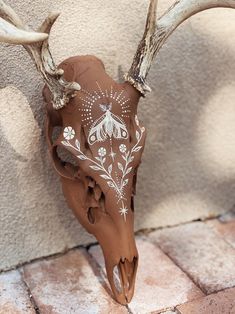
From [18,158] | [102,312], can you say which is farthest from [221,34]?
[102,312]

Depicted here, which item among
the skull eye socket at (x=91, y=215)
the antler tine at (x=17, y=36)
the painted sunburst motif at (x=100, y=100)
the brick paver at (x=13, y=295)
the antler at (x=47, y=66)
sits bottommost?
the brick paver at (x=13, y=295)

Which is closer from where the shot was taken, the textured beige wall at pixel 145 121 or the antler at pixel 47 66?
the antler at pixel 47 66

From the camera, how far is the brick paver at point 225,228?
2.36 meters

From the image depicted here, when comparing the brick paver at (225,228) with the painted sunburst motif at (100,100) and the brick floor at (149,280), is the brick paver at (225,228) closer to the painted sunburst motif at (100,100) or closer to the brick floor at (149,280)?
the brick floor at (149,280)

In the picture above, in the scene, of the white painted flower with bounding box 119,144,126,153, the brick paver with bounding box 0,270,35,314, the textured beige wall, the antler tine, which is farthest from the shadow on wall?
the antler tine

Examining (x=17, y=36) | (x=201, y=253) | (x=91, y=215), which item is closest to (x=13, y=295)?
(x=91, y=215)

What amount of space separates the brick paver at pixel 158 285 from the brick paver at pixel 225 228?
304 millimetres

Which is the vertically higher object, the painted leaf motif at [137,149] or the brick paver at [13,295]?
the painted leaf motif at [137,149]

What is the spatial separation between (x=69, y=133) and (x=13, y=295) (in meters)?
0.64

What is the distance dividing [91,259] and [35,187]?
14.5 inches

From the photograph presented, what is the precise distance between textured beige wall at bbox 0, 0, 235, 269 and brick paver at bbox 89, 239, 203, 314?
0.23m

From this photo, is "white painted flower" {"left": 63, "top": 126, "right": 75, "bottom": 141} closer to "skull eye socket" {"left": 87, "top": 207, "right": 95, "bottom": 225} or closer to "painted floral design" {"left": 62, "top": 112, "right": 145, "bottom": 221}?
"painted floral design" {"left": 62, "top": 112, "right": 145, "bottom": 221}

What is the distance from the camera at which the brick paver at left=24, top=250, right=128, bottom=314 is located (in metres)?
1.93

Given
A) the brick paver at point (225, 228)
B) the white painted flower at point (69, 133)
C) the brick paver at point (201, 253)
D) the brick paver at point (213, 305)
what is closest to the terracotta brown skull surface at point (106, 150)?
the white painted flower at point (69, 133)
